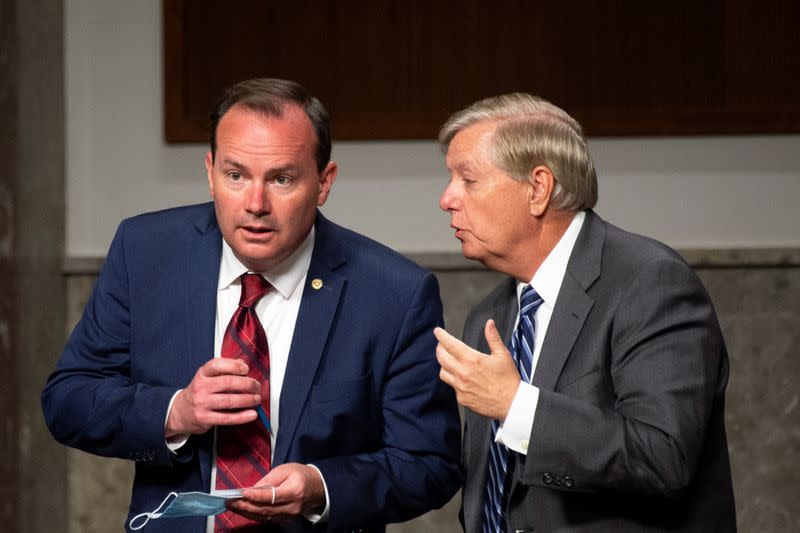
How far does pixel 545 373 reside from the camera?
2.26 meters

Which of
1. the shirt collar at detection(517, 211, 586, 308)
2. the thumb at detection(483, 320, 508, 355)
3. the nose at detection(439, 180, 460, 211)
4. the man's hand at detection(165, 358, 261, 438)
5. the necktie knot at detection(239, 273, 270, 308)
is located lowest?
the man's hand at detection(165, 358, 261, 438)

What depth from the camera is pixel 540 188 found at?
2.36 m

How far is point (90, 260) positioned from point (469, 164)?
7.52 feet

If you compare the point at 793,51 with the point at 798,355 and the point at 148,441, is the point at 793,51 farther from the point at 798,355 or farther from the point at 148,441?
the point at 148,441

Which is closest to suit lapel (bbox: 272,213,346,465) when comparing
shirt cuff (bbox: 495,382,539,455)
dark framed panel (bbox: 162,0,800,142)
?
shirt cuff (bbox: 495,382,539,455)

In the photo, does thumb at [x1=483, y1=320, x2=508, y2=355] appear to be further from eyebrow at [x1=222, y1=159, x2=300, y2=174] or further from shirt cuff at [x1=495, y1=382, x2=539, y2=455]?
eyebrow at [x1=222, y1=159, x2=300, y2=174]

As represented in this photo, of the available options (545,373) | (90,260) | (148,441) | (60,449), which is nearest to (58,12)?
(90,260)

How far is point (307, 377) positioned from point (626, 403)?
67 centimetres

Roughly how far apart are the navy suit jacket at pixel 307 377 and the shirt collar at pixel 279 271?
3 centimetres

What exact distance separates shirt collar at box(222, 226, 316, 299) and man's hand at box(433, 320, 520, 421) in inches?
20.1

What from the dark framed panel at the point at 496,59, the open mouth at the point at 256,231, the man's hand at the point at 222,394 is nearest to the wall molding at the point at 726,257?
the dark framed panel at the point at 496,59

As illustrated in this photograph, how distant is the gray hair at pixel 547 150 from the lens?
2.36 metres

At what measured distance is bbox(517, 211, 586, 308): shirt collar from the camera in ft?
7.84

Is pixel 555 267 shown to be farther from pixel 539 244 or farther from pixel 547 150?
pixel 547 150
